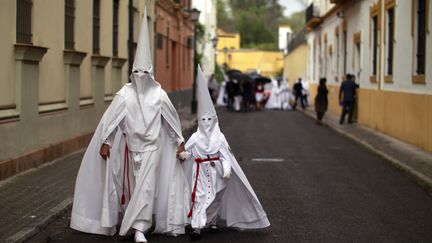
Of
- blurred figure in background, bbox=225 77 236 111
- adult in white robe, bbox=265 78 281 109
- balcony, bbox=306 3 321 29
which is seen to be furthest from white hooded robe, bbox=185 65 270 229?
adult in white robe, bbox=265 78 281 109

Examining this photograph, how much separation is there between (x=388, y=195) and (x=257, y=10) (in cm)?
9798

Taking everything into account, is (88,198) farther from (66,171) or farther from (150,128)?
(66,171)

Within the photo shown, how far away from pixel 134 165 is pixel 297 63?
4994cm

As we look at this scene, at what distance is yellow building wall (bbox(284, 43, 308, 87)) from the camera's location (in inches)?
1999

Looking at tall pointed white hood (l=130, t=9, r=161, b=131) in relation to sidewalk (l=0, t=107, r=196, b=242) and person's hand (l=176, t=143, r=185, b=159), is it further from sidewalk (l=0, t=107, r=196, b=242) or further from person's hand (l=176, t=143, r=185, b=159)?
sidewalk (l=0, t=107, r=196, b=242)

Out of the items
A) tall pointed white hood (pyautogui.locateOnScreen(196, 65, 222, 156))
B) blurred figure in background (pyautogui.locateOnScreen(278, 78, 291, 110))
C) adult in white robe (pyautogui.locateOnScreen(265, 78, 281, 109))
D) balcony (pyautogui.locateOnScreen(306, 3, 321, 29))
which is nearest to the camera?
tall pointed white hood (pyautogui.locateOnScreen(196, 65, 222, 156))

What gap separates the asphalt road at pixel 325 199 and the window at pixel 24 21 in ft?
12.8

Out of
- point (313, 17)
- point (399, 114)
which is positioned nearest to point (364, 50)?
point (399, 114)

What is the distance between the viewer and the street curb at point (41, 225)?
7.30 metres

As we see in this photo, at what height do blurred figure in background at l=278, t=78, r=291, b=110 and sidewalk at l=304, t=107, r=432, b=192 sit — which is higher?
blurred figure in background at l=278, t=78, r=291, b=110

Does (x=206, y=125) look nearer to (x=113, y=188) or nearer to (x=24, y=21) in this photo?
(x=113, y=188)

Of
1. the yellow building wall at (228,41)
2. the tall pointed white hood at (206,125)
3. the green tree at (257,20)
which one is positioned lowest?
the tall pointed white hood at (206,125)

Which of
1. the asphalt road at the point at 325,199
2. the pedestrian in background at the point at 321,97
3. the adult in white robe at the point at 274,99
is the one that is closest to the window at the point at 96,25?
the asphalt road at the point at 325,199

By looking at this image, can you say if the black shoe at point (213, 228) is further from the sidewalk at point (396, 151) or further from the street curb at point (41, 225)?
the sidewalk at point (396, 151)
